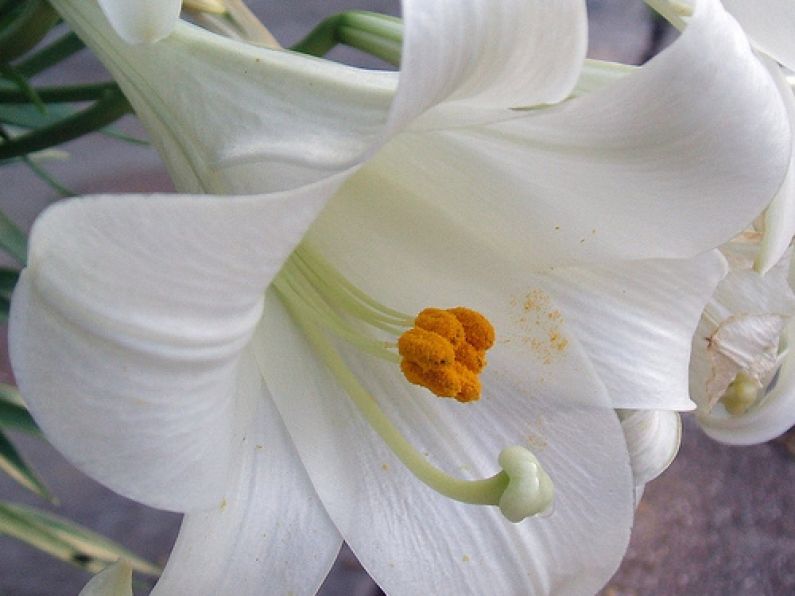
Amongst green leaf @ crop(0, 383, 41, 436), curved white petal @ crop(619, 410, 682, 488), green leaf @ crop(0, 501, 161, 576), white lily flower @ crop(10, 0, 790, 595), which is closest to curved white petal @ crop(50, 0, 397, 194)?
white lily flower @ crop(10, 0, 790, 595)

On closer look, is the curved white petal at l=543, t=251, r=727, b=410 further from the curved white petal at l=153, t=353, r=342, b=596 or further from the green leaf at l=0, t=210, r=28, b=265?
the green leaf at l=0, t=210, r=28, b=265

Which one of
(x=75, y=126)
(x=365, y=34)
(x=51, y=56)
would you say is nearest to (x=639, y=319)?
(x=365, y=34)

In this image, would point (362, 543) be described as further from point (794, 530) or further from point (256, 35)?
point (794, 530)

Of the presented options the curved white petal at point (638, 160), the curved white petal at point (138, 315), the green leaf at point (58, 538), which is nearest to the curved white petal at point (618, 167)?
the curved white petal at point (638, 160)

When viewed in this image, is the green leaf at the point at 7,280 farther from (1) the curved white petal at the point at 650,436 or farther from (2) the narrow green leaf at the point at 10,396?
(1) the curved white petal at the point at 650,436

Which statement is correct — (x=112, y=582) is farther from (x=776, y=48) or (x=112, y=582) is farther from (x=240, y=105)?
(x=776, y=48)
